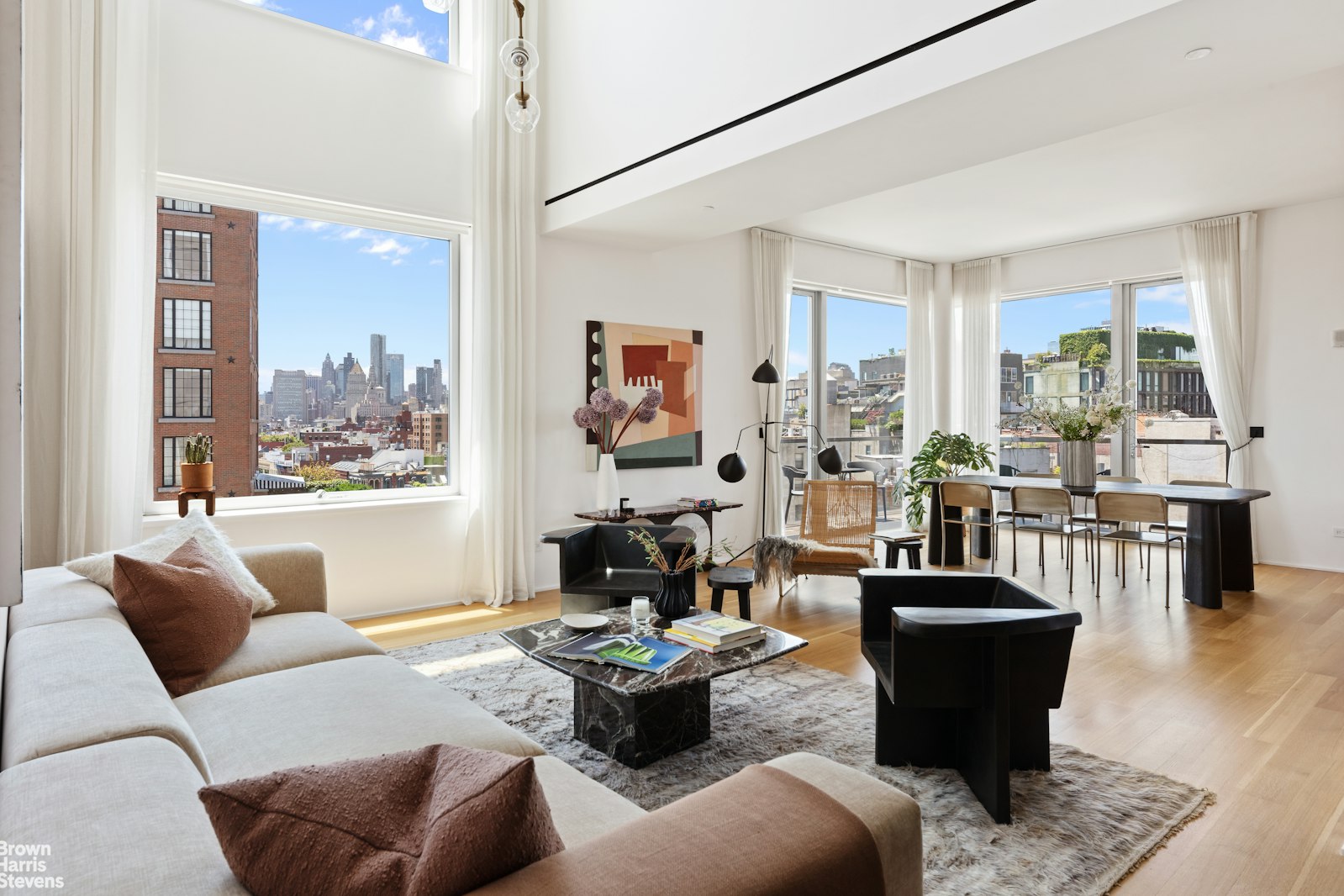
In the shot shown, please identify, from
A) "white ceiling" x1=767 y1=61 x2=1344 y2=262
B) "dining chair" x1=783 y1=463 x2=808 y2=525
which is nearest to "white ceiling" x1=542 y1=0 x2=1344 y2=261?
"white ceiling" x1=767 y1=61 x2=1344 y2=262

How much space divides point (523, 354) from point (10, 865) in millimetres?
4659

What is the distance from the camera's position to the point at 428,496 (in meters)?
5.26

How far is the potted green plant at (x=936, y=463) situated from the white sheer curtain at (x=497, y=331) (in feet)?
14.3

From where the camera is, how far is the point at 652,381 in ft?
20.7

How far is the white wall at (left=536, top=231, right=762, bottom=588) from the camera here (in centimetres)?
573

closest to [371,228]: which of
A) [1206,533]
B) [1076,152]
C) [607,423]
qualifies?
[607,423]

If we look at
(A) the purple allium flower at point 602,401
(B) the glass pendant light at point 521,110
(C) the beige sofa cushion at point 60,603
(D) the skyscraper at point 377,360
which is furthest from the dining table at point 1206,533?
(C) the beige sofa cushion at point 60,603

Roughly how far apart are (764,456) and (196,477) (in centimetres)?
454

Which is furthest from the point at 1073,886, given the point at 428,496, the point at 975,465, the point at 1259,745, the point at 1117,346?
the point at 1117,346

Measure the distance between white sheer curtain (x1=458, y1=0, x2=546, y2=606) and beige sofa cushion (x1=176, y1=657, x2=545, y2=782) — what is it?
9.13 feet

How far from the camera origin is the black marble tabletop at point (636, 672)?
2.53m

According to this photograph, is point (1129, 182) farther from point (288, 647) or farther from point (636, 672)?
point (288, 647)

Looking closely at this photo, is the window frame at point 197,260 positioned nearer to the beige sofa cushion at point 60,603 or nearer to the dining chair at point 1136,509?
the beige sofa cushion at point 60,603

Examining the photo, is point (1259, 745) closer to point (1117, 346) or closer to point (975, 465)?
point (975, 465)
